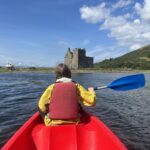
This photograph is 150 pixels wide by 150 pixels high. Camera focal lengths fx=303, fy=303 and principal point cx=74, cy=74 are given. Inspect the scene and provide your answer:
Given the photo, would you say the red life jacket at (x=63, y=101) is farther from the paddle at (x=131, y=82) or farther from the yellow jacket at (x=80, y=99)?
the paddle at (x=131, y=82)

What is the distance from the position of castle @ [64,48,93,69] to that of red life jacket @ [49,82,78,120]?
16537 centimetres

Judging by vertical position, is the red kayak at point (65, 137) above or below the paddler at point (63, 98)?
below

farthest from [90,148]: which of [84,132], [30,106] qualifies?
[30,106]

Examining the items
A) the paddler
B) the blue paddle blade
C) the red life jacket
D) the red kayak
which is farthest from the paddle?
the red life jacket

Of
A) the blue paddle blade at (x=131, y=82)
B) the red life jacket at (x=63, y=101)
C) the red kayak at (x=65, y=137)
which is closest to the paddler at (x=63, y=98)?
the red life jacket at (x=63, y=101)

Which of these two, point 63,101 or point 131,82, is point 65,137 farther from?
point 131,82

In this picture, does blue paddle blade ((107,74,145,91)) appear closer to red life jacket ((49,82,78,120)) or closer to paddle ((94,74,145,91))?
paddle ((94,74,145,91))

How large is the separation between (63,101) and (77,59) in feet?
545

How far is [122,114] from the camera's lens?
18.6 metres

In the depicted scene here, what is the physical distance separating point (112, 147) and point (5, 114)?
12.0 m

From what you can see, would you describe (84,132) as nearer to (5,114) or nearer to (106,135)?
(106,135)

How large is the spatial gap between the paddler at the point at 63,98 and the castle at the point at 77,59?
6506 inches

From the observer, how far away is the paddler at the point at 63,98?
26.6ft

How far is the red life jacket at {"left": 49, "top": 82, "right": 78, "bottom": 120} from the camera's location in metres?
8.09
